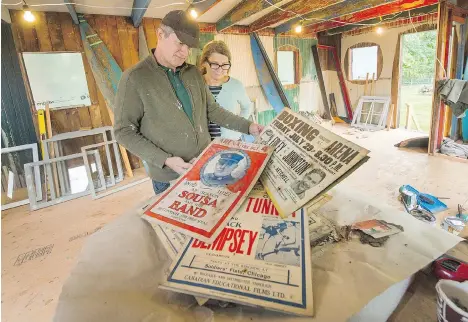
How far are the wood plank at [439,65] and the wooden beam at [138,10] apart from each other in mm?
3636

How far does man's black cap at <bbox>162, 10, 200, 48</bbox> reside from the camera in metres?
0.97

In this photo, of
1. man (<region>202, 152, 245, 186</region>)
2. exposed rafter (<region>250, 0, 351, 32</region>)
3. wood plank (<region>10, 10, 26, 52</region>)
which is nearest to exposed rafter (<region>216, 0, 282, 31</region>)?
exposed rafter (<region>250, 0, 351, 32</region>)

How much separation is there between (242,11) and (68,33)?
2280mm

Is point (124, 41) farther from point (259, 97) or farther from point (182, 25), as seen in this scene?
point (182, 25)

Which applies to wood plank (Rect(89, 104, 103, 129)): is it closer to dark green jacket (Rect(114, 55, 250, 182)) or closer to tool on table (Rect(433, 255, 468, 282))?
dark green jacket (Rect(114, 55, 250, 182))

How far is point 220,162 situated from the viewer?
773 millimetres

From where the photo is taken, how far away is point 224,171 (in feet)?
2.45

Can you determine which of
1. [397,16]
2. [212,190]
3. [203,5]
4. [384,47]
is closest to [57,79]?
[203,5]

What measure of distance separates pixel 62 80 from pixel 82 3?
0.98 meters

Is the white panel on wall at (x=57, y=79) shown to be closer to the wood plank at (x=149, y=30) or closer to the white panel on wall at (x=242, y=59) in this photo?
the wood plank at (x=149, y=30)

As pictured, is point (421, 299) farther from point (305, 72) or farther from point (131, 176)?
point (305, 72)

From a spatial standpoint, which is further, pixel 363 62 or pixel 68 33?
pixel 363 62

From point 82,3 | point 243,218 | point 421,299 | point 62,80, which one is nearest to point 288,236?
point 243,218

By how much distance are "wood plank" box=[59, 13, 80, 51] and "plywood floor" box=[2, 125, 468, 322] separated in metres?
1.94
